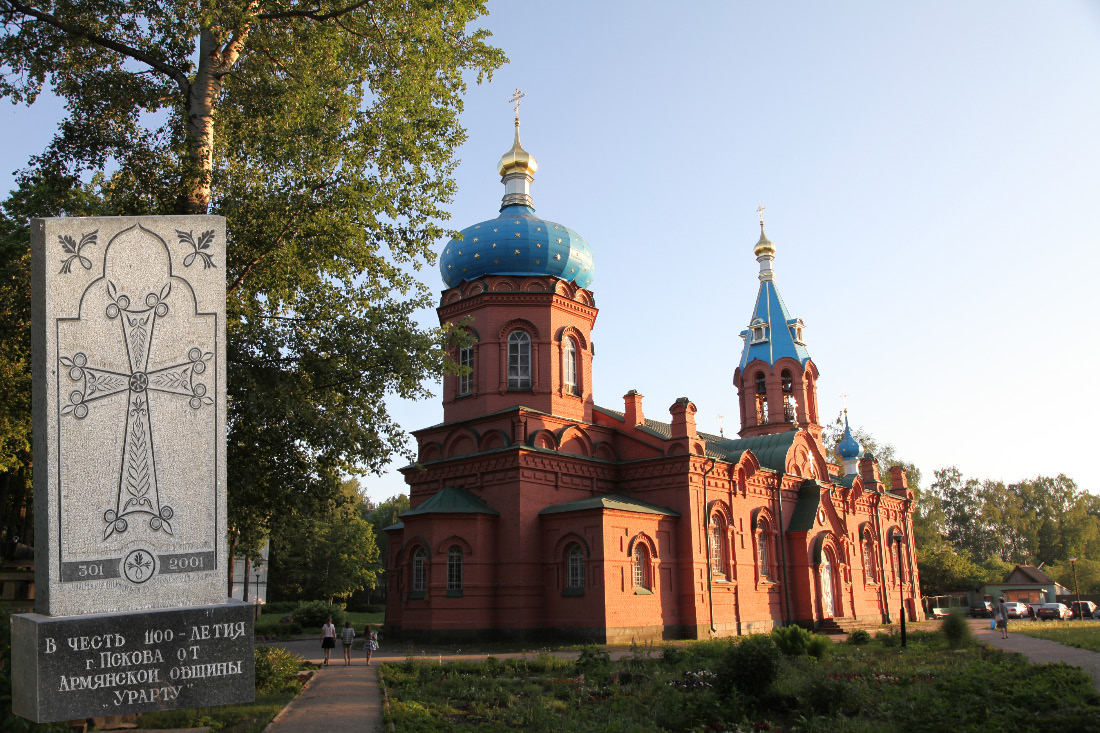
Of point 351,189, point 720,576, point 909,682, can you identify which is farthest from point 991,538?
point 351,189

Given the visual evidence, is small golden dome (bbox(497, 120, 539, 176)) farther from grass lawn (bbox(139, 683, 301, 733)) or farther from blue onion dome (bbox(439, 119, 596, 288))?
grass lawn (bbox(139, 683, 301, 733))

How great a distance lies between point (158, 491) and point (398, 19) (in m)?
10.5

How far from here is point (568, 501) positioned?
22.1m

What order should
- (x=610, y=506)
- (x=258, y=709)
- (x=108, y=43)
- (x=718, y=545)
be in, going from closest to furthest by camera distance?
(x=258, y=709) < (x=108, y=43) < (x=610, y=506) < (x=718, y=545)

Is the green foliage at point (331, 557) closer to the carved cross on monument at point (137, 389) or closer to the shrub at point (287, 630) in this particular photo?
the shrub at point (287, 630)

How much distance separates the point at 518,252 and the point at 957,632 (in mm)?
14517

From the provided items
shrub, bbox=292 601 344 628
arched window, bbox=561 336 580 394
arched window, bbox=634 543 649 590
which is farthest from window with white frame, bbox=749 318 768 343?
shrub, bbox=292 601 344 628

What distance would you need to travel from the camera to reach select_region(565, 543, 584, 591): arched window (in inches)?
808

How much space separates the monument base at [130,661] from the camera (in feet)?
16.6

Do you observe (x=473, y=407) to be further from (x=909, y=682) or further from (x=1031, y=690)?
(x=1031, y=690)

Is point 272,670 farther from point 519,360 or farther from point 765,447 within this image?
point 765,447

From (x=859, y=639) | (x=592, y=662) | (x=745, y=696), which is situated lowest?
(x=859, y=639)

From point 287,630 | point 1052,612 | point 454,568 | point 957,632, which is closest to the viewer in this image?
point 957,632

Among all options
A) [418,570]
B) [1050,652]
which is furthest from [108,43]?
[1050,652]
